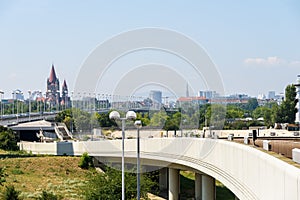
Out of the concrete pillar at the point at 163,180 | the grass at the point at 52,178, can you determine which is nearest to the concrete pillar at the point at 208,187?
the grass at the point at 52,178

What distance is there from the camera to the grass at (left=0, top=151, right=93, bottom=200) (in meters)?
38.2

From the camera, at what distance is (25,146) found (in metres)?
62.9

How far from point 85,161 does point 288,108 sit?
38074mm

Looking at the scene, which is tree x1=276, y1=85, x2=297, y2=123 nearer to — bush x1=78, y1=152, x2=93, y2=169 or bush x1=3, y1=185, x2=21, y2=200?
→ bush x1=78, y1=152, x2=93, y2=169

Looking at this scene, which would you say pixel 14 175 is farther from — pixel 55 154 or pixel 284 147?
pixel 284 147

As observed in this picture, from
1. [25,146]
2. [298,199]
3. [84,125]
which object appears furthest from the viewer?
[84,125]

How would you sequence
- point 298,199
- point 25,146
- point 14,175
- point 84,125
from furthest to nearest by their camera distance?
1. point 84,125
2. point 25,146
3. point 14,175
4. point 298,199

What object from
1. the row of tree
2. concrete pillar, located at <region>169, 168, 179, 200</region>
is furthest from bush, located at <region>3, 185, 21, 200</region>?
the row of tree

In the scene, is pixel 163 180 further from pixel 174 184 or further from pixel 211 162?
pixel 211 162

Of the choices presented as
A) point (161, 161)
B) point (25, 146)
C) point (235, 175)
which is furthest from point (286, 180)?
point (25, 146)

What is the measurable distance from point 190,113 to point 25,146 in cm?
3007

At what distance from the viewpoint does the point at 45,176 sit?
4419 centimetres

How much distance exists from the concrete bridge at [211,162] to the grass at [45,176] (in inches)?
106

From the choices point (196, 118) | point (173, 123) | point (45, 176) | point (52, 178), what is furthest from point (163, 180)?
point (196, 118)
